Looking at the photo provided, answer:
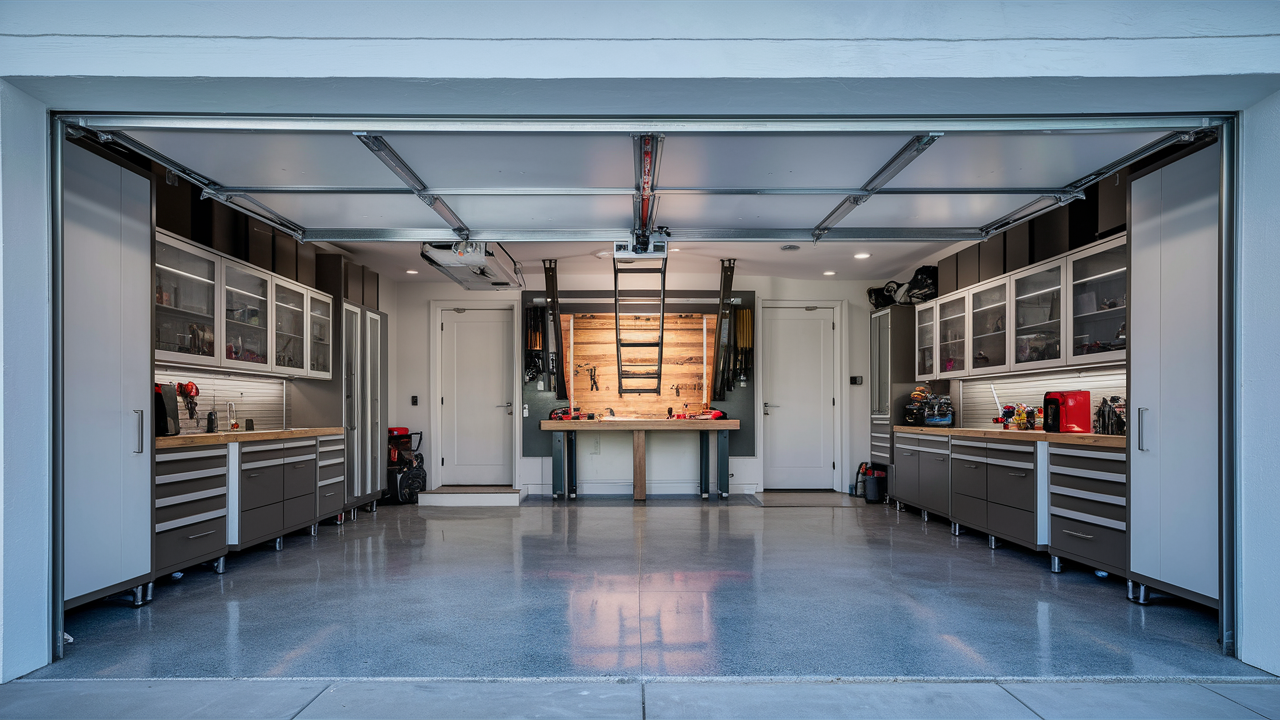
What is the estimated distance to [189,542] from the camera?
177 inches

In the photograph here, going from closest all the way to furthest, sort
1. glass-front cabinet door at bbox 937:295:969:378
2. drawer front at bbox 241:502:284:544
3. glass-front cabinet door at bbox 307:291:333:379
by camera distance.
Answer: drawer front at bbox 241:502:284:544 < glass-front cabinet door at bbox 307:291:333:379 < glass-front cabinet door at bbox 937:295:969:378

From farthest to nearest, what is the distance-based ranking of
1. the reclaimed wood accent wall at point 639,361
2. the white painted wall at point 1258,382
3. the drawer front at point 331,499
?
the reclaimed wood accent wall at point 639,361 → the drawer front at point 331,499 → the white painted wall at point 1258,382

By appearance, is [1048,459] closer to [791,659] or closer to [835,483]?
[791,659]

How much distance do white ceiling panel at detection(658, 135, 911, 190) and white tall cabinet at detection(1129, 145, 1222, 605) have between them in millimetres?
1385

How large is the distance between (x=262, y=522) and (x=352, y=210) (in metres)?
2.24

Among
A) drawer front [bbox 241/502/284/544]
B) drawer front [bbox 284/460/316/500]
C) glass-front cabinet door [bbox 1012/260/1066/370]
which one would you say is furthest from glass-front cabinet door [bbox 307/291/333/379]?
glass-front cabinet door [bbox 1012/260/1066/370]

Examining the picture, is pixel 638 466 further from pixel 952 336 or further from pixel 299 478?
pixel 299 478

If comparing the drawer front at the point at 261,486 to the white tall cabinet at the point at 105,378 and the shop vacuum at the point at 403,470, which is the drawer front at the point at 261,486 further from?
the shop vacuum at the point at 403,470

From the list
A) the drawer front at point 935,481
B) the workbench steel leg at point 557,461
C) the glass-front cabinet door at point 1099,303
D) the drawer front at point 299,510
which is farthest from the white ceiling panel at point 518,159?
the workbench steel leg at point 557,461

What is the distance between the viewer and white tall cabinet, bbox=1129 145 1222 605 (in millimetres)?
3543

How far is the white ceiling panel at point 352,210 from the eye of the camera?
4.66 metres

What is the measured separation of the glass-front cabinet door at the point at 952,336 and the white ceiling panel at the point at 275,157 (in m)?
5.00

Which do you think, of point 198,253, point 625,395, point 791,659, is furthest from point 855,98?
point 625,395

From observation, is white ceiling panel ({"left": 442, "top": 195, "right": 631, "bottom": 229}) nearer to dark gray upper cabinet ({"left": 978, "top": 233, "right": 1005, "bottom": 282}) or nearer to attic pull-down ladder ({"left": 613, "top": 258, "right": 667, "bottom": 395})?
dark gray upper cabinet ({"left": 978, "top": 233, "right": 1005, "bottom": 282})
